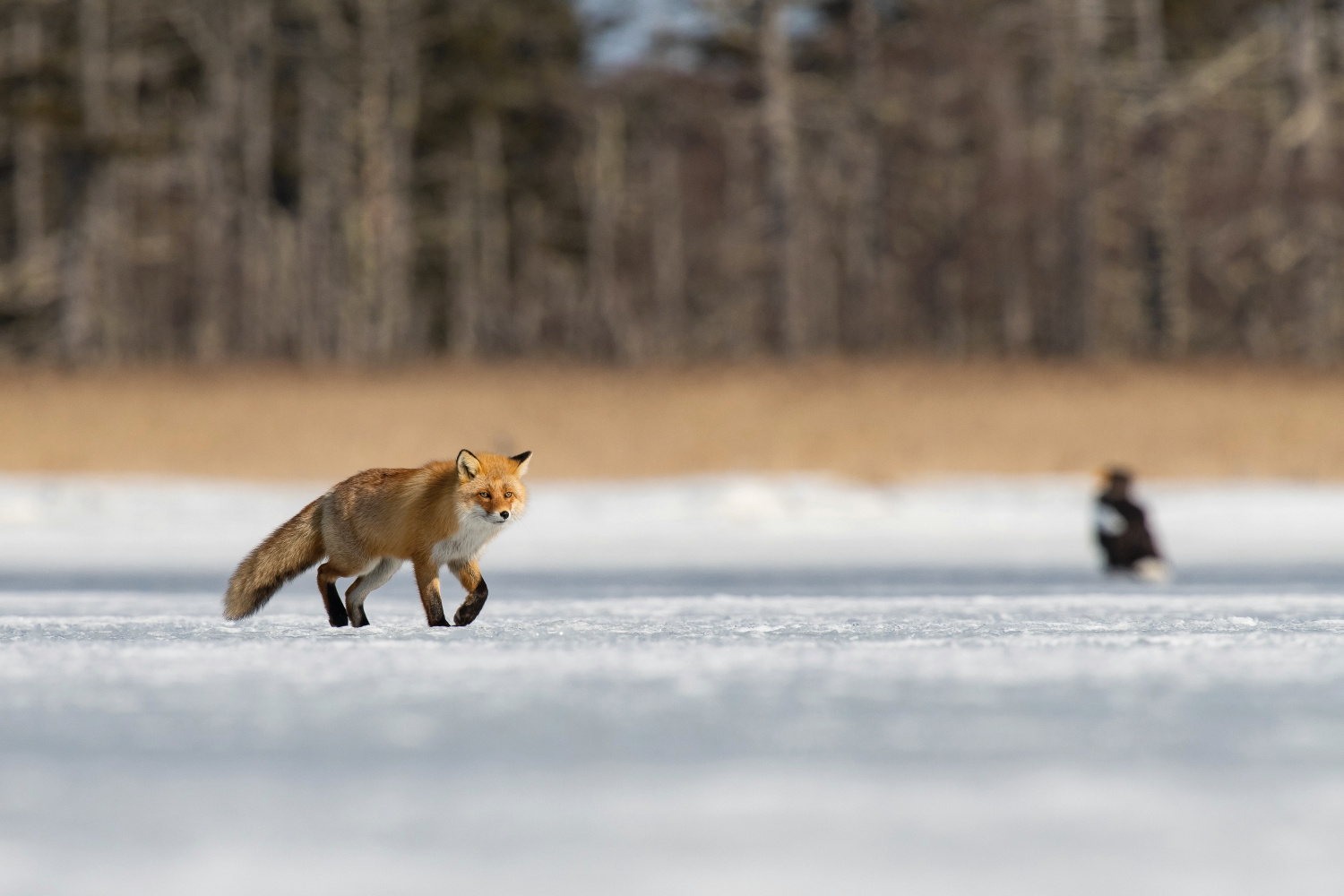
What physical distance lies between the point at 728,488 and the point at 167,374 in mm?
7240

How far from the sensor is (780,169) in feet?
72.8

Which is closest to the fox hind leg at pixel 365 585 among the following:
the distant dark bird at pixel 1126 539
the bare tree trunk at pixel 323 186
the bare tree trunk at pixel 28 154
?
the distant dark bird at pixel 1126 539

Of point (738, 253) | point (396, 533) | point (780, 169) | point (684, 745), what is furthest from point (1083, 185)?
point (684, 745)

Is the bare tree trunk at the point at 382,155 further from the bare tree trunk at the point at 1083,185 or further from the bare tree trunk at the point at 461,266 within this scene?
the bare tree trunk at the point at 1083,185

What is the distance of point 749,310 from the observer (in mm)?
45375

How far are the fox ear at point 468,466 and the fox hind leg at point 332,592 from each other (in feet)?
2.41

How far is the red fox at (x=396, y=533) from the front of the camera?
6172 mm

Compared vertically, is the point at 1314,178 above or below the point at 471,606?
above

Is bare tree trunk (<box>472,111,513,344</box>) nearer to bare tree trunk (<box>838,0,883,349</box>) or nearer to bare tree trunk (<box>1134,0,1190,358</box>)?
bare tree trunk (<box>838,0,883,349</box>)

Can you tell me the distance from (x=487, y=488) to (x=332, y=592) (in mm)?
910

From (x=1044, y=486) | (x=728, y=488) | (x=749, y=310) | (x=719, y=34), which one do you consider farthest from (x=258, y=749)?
(x=749, y=310)

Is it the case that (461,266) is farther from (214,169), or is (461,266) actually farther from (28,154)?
(28,154)

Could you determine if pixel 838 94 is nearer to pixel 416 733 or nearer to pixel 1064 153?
pixel 1064 153

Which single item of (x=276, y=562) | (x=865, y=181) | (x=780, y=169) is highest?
(x=865, y=181)
